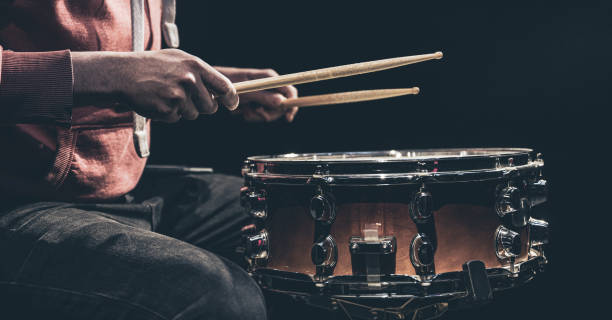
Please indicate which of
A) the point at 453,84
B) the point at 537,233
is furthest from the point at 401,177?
the point at 453,84

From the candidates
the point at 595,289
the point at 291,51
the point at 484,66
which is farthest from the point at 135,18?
the point at 595,289

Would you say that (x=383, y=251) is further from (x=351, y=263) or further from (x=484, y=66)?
(x=484, y=66)

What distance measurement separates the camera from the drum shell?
97cm

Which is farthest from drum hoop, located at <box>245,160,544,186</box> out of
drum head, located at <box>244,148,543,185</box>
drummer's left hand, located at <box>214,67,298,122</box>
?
drummer's left hand, located at <box>214,67,298,122</box>

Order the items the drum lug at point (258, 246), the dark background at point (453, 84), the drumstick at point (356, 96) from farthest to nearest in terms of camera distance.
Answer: the dark background at point (453, 84) → the drumstick at point (356, 96) → the drum lug at point (258, 246)

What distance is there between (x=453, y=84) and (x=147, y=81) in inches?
47.1

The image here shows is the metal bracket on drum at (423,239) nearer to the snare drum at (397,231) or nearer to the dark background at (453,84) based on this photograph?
the snare drum at (397,231)

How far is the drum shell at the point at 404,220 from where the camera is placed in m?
0.97

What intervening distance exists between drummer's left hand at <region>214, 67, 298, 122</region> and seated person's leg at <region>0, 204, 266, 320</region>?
2.17 feet

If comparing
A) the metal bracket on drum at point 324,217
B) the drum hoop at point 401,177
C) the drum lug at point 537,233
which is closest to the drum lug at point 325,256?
the metal bracket on drum at point 324,217

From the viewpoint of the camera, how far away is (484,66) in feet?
5.82

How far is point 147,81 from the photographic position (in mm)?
937

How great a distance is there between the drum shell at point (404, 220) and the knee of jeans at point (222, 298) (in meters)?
0.14

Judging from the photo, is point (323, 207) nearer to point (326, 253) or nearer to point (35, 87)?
point (326, 253)
